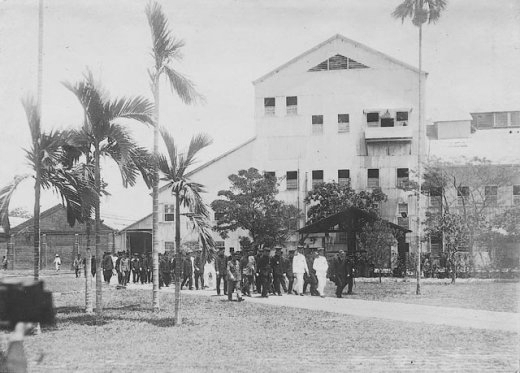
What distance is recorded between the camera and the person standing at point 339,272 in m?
19.6

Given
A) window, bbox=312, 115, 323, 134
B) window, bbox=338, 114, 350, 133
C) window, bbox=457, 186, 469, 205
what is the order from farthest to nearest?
window, bbox=312, 115, 323, 134, window, bbox=338, 114, 350, 133, window, bbox=457, 186, 469, 205

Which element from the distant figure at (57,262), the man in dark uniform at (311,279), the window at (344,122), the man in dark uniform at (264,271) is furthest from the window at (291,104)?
the distant figure at (57,262)

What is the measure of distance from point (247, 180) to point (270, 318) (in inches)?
893

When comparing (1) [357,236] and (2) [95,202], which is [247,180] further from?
(2) [95,202]

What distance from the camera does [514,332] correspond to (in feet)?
36.2

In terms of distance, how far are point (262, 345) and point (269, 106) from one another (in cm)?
3083

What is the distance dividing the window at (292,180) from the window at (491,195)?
11397mm

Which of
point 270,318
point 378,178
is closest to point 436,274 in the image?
point 378,178

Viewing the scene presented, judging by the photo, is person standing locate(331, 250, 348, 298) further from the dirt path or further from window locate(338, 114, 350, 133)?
window locate(338, 114, 350, 133)

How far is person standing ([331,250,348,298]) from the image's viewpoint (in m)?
19.6

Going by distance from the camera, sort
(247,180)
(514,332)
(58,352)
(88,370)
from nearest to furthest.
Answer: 1. (88,370)
2. (58,352)
3. (514,332)
4. (247,180)

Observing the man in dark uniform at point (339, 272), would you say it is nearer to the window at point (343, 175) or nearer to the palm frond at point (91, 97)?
the palm frond at point (91, 97)

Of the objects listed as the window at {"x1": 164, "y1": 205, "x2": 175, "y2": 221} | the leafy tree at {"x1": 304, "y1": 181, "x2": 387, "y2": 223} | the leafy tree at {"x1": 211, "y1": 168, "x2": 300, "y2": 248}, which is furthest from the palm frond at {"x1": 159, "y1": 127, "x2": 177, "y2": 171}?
the window at {"x1": 164, "y1": 205, "x2": 175, "y2": 221}

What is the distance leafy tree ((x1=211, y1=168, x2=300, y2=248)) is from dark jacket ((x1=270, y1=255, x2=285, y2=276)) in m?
14.2
